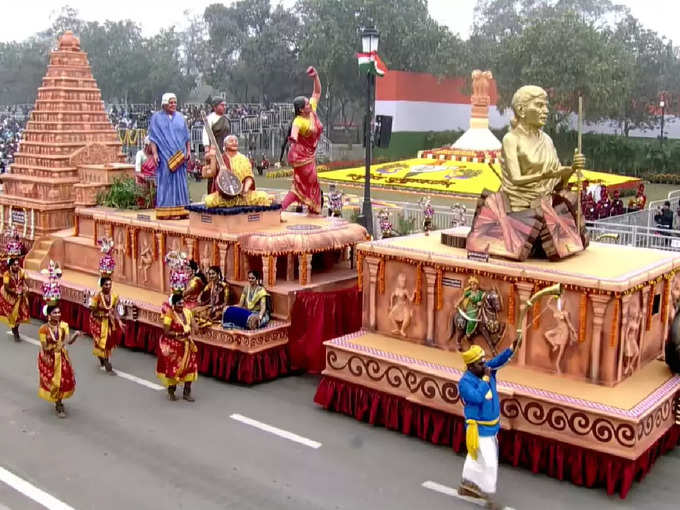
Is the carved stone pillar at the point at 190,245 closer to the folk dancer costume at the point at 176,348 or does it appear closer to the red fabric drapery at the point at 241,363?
the red fabric drapery at the point at 241,363

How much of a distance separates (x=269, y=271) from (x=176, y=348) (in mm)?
2280

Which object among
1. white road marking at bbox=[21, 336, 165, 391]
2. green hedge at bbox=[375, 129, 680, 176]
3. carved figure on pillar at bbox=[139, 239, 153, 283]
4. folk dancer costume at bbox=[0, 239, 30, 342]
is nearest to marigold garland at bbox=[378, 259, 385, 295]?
white road marking at bbox=[21, 336, 165, 391]

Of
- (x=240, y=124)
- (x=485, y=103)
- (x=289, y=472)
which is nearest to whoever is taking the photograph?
(x=289, y=472)

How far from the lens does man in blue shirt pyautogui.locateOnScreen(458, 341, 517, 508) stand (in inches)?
309

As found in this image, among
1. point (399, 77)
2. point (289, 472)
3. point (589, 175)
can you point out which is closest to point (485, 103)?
point (589, 175)

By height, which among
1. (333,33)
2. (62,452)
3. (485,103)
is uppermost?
(333,33)

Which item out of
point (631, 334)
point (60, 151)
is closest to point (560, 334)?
point (631, 334)

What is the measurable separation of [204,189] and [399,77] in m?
18.7

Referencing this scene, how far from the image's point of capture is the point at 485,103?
36.4 m

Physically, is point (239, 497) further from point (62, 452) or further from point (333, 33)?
point (333, 33)

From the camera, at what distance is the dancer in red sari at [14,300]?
46.2 ft

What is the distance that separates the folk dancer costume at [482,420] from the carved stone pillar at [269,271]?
17.1 ft

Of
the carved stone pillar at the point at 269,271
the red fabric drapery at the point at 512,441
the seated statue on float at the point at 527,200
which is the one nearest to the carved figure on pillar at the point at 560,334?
the seated statue on float at the point at 527,200

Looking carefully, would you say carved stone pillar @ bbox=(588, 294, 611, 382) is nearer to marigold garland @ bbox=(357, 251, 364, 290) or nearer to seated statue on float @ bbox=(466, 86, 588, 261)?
seated statue on float @ bbox=(466, 86, 588, 261)
